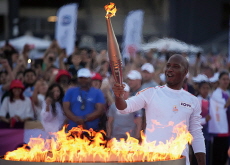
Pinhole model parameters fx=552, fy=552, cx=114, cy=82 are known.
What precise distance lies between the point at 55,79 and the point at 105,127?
1.99 metres

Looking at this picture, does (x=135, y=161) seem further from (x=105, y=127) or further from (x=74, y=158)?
(x=105, y=127)

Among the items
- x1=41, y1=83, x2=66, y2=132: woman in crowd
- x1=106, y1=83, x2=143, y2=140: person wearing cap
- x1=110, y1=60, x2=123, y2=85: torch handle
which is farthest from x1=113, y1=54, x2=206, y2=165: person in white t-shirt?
x1=41, y1=83, x2=66, y2=132: woman in crowd

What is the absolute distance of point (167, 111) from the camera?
473 cm

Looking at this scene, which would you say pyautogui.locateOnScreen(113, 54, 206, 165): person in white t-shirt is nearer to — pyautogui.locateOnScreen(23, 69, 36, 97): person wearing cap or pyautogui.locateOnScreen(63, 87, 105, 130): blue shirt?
pyautogui.locateOnScreen(63, 87, 105, 130): blue shirt

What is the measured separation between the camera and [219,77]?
31.3 feet

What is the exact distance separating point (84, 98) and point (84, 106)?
11 centimetres

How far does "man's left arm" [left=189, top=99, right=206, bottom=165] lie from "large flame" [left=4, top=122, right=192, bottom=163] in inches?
8.0

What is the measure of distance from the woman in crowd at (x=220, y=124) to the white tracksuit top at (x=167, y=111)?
13.8ft

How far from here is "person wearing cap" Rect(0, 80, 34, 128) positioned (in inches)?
331

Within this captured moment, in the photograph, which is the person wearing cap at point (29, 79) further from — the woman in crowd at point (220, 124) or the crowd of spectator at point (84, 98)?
the woman in crowd at point (220, 124)

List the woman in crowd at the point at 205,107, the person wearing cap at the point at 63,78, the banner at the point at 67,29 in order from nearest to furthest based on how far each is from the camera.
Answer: the woman in crowd at the point at 205,107, the person wearing cap at the point at 63,78, the banner at the point at 67,29

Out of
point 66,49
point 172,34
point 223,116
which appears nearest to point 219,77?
point 223,116

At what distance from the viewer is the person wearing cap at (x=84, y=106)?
24.9 ft

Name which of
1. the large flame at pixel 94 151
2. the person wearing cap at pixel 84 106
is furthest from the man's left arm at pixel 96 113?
the large flame at pixel 94 151
